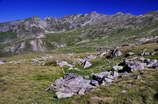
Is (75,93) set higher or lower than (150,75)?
lower

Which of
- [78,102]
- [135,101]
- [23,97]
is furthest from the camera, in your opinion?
[23,97]

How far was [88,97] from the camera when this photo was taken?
2316 centimetres

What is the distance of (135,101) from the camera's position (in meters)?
20.7

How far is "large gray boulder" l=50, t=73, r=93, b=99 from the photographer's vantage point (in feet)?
85.4

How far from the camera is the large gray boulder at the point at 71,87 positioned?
26.0 metres

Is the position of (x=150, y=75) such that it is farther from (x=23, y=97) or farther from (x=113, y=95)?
(x=23, y=97)

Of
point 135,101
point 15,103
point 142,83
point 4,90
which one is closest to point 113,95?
point 135,101

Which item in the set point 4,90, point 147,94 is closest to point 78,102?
point 147,94

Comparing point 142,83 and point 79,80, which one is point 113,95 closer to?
point 142,83

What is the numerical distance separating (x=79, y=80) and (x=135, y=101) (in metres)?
11.2

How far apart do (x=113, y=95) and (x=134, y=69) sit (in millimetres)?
12737

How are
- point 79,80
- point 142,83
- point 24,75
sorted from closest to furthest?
point 142,83 < point 79,80 < point 24,75

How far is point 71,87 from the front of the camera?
1109 inches

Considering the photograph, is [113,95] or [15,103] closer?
[113,95]
